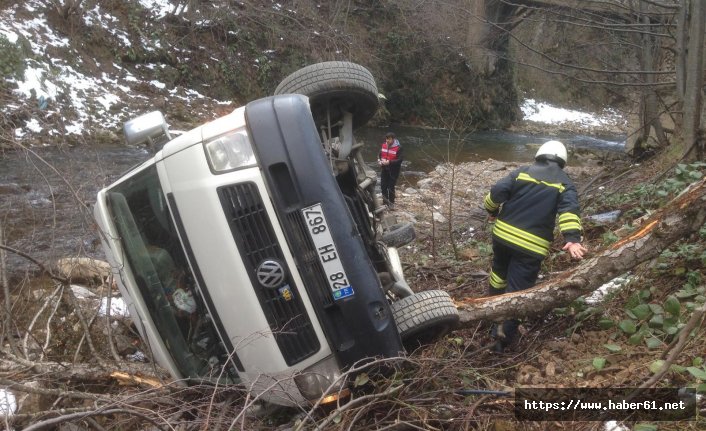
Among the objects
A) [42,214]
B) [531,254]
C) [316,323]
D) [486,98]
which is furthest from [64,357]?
[486,98]

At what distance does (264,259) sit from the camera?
90.9 inches

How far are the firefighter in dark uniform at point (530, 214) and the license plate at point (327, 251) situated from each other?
4.65 feet

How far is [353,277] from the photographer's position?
2.32 m

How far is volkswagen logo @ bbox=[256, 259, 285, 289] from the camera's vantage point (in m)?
2.28

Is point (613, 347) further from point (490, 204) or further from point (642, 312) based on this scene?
point (490, 204)

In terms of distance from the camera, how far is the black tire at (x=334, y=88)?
10.7ft

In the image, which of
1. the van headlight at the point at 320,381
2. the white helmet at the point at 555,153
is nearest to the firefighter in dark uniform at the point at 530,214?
the white helmet at the point at 555,153

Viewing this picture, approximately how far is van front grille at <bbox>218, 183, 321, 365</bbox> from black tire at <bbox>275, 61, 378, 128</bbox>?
1.15m

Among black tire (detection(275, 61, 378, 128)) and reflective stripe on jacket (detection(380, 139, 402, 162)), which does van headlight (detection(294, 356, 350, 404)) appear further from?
reflective stripe on jacket (detection(380, 139, 402, 162))

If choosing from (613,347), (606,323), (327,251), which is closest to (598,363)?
(613,347)

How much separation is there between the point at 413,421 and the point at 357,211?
4.39ft

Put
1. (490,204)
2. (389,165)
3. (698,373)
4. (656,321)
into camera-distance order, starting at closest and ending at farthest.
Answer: (698,373), (656,321), (490,204), (389,165)

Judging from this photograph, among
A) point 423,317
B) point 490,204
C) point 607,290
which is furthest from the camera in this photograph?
point 490,204

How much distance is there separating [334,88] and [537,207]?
1495mm
